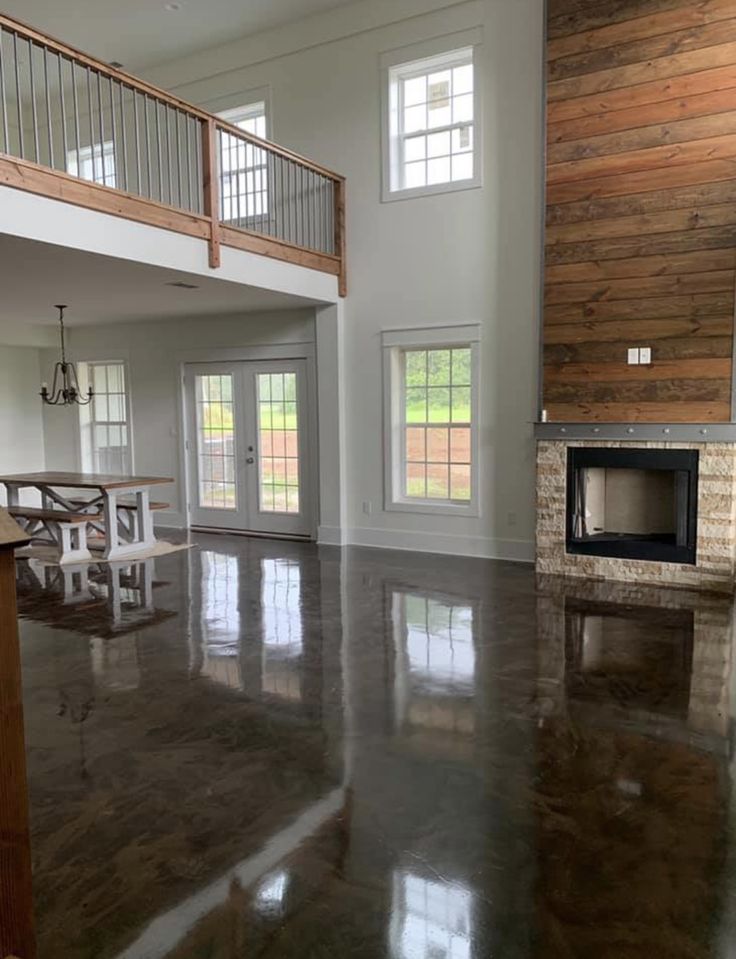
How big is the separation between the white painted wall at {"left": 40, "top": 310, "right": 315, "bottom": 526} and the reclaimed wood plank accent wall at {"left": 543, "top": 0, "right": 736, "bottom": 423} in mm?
3687

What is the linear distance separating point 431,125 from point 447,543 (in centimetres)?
425

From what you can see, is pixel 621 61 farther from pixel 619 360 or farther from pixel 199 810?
pixel 199 810

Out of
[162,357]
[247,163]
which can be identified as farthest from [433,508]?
[247,163]

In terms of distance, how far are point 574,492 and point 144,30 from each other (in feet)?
22.7

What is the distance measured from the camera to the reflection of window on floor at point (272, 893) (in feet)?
7.11

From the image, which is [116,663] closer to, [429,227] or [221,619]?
[221,619]

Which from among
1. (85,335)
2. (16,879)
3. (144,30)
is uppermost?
(144,30)

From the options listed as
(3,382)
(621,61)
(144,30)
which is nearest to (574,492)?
(621,61)

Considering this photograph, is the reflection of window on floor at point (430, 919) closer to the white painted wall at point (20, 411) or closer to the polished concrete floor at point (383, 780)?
the polished concrete floor at point (383, 780)

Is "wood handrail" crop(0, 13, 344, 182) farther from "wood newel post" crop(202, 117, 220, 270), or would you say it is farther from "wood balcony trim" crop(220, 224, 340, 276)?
"wood balcony trim" crop(220, 224, 340, 276)

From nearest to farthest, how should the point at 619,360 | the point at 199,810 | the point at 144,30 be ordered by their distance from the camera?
the point at 199,810, the point at 619,360, the point at 144,30

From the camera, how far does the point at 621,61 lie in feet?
19.9

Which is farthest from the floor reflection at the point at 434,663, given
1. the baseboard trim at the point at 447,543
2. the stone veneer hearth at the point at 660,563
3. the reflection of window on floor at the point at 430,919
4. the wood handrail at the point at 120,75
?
the wood handrail at the point at 120,75

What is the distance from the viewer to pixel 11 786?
1511 millimetres
